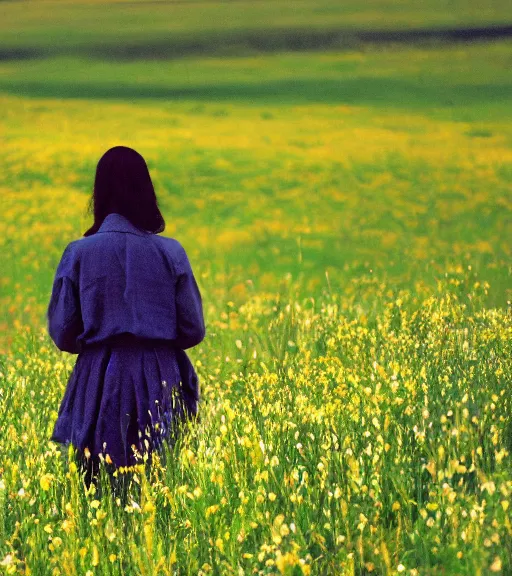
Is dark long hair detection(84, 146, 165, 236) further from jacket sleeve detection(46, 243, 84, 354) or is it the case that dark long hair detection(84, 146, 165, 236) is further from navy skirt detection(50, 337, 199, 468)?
navy skirt detection(50, 337, 199, 468)

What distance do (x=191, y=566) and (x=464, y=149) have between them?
50.0ft

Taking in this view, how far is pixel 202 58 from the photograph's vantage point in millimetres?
28516

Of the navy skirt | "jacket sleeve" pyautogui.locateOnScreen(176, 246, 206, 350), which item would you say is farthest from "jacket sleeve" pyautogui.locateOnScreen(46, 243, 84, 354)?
"jacket sleeve" pyautogui.locateOnScreen(176, 246, 206, 350)

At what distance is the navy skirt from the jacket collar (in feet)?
1.55

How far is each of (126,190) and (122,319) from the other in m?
0.55

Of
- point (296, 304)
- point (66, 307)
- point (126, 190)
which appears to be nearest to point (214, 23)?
point (296, 304)

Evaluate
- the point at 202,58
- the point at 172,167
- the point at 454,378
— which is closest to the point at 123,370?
the point at 454,378

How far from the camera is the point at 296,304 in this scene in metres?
6.83

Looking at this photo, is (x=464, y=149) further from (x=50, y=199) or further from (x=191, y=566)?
(x=191, y=566)

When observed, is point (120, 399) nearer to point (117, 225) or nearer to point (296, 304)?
point (117, 225)

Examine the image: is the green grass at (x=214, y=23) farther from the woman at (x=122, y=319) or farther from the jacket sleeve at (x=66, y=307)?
the jacket sleeve at (x=66, y=307)

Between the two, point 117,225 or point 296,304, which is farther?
point 296,304

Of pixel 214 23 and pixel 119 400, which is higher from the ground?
pixel 214 23

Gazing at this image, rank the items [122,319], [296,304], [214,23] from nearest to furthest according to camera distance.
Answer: [122,319], [296,304], [214,23]
